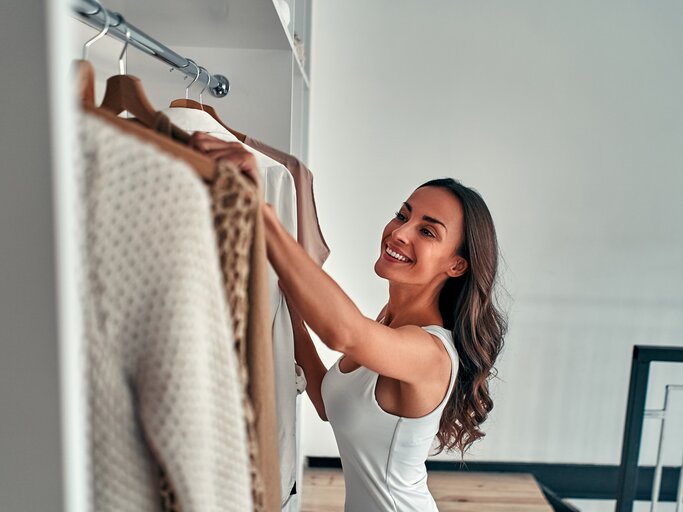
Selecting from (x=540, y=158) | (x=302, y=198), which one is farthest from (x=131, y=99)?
(x=540, y=158)

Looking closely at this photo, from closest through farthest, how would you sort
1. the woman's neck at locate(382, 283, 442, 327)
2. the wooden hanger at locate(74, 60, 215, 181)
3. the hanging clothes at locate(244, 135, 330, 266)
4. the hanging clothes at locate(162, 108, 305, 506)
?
the wooden hanger at locate(74, 60, 215, 181)
the hanging clothes at locate(162, 108, 305, 506)
the hanging clothes at locate(244, 135, 330, 266)
the woman's neck at locate(382, 283, 442, 327)

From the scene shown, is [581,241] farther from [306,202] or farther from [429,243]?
[306,202]

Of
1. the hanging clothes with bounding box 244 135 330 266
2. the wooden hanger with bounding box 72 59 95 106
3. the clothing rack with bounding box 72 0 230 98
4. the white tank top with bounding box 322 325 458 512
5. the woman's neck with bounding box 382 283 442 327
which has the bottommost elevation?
the white tank top with bounding box 322 325 458 512

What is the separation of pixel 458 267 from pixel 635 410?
666 mm

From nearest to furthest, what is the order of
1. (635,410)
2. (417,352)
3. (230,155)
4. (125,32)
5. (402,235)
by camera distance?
(230,155) → (125,32) → (417,352) → (402,235) → (635,410)

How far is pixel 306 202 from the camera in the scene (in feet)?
3.54

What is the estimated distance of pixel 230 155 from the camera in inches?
22.7

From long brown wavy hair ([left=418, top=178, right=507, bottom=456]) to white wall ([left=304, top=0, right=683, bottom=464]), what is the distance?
1.24 meters

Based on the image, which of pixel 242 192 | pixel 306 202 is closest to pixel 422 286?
pixel 306 202

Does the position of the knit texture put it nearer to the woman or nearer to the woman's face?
the woman

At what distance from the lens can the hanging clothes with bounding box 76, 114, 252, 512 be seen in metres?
0.41

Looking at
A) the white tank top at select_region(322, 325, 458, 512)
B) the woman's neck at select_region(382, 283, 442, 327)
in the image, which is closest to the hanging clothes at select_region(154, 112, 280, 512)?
the white tank top at select_region(322, 325, 458, 512)

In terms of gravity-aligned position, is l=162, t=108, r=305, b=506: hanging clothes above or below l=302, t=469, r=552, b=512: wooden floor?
above

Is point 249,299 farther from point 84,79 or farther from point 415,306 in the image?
point 415,306
